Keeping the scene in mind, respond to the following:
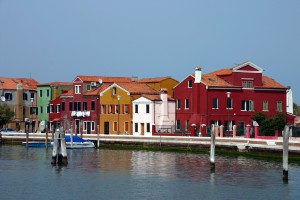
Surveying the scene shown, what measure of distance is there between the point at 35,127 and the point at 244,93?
3955cm

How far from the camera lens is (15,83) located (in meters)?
125

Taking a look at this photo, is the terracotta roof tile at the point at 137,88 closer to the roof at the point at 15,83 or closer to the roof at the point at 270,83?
the roof at the point at 270,83

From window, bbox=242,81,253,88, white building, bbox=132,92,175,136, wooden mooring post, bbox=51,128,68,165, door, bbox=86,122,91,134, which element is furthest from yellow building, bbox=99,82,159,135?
wooden mooring post, bbox=51,128,68,165

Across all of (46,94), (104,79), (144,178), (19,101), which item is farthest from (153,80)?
(144,178)

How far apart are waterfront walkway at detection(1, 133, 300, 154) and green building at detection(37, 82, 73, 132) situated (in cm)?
1585

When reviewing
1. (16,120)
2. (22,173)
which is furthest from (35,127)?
(22,173)

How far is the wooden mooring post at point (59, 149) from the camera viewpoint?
208 feet

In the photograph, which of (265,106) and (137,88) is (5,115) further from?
(265,106)

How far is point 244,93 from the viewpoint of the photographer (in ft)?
310

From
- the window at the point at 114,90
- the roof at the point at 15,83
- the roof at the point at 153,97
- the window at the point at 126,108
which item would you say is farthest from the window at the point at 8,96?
the roof at the point at 153,97

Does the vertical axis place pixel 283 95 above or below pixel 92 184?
above

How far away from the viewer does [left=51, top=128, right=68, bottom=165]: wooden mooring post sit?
63.5m

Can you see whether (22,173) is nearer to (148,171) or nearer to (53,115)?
(148,171)

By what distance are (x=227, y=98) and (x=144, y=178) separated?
3803 centimetres
